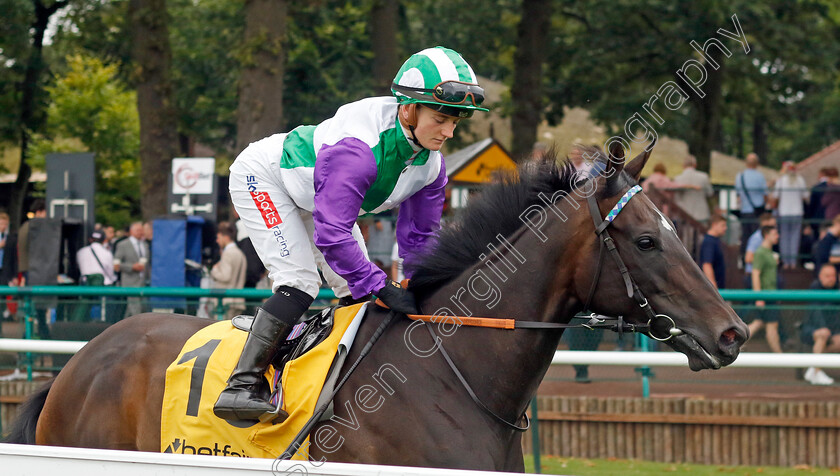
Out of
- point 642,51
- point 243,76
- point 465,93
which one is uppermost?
point 642,51

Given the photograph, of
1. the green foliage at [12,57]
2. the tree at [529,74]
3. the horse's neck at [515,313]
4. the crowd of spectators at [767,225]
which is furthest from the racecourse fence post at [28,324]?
the green foliage at [12,57]

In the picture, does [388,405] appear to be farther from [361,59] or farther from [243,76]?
[361,59]

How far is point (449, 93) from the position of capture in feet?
10.6

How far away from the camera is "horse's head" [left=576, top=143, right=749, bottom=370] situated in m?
3.01

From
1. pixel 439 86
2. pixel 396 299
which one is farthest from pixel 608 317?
pixel 439 86

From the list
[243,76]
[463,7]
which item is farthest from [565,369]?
[463,7]

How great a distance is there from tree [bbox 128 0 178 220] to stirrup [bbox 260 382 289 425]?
9395 millimetres

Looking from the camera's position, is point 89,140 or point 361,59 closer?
point 361,59

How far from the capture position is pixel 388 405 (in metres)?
3.19

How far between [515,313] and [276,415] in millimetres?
938

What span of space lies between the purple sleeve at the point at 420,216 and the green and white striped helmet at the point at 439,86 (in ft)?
1.36

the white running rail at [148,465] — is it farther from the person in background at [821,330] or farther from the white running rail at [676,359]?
the person in background at [821,330]

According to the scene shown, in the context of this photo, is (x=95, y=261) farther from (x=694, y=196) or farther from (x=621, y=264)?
(x=621, y=264)

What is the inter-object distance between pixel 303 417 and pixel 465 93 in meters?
1.30
